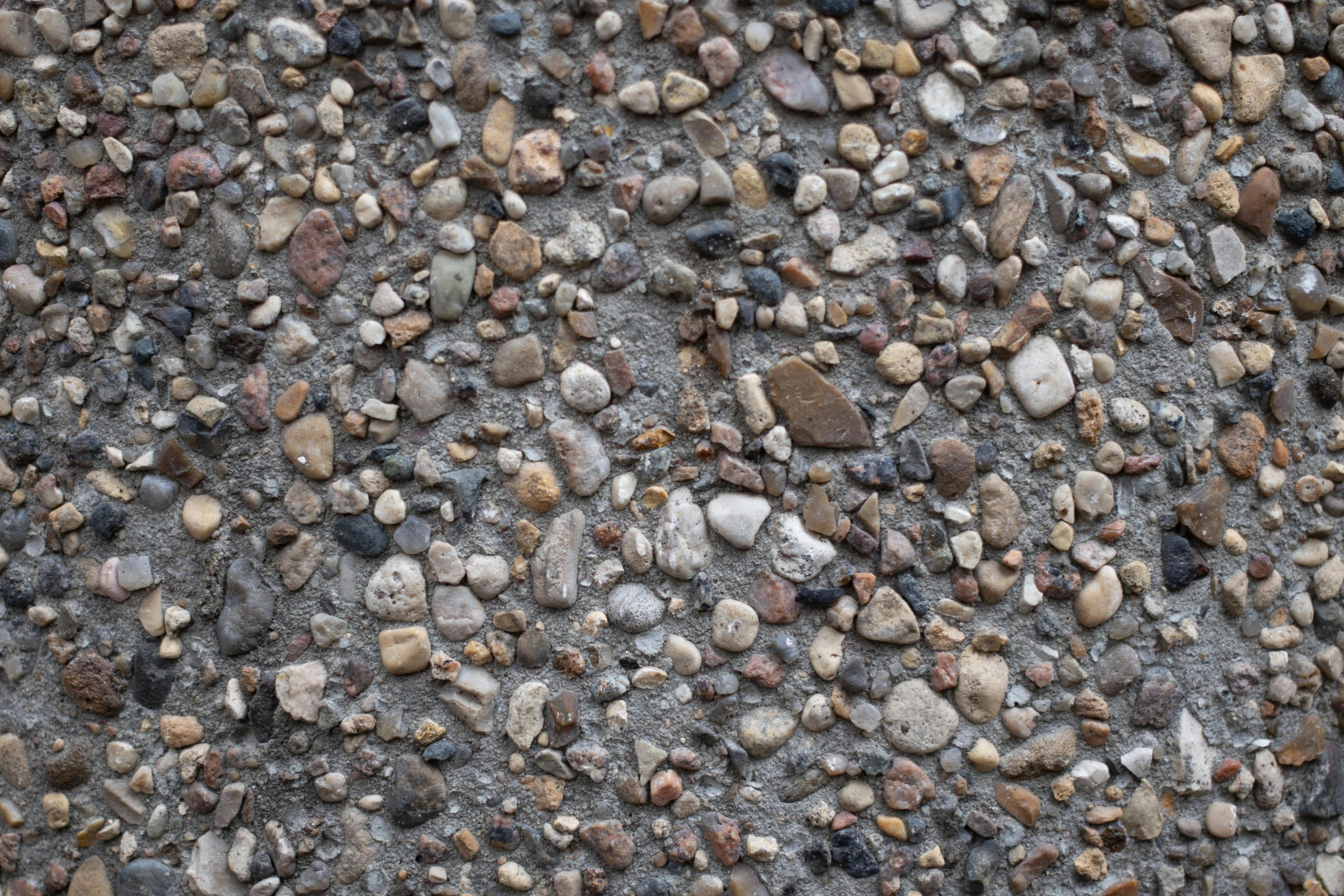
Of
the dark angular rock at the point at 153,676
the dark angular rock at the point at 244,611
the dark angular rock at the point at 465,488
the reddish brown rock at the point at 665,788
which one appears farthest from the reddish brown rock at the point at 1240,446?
the dark angular rock at the point at 153,676

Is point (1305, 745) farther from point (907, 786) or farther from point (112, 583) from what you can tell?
point (112, 583)

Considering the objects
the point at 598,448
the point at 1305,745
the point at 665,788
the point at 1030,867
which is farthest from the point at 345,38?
the point at 1305,745

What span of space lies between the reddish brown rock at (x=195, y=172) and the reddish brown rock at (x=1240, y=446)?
3.37 ft

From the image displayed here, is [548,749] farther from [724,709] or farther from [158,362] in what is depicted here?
[158,362]

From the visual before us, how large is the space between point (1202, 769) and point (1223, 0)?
0.78 metres

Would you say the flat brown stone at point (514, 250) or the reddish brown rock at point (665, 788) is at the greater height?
the flat brown stone at point (514, 250)

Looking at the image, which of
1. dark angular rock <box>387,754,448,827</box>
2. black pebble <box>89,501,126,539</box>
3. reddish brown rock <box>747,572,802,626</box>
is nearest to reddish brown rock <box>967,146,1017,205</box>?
reddish brown rock <box>747,572,802,626</box>

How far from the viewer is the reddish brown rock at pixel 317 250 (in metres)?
0.92

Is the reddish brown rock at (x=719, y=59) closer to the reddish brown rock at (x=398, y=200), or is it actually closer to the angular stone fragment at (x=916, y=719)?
the reddish brown rock at (x=398, y=200)

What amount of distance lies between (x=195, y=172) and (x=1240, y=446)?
42.1 inches

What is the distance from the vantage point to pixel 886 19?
3.07ft

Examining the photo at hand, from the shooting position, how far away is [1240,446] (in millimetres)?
984

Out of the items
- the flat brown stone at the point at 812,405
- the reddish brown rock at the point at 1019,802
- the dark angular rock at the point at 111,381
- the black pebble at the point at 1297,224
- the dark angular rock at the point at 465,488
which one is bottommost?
the reddish brown rock at the point at 1019,802

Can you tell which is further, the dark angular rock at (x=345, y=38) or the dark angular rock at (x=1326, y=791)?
the dark angular rock at (x=1326, y=791)
